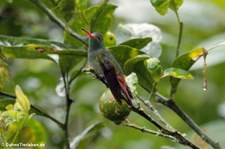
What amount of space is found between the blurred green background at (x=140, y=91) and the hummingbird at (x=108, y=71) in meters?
0.67

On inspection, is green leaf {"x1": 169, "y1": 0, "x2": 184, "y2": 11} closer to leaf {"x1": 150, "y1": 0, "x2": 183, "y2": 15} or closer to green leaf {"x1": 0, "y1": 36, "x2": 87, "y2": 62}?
leaf {"x1": 150, "y1": 0, "x2": 183, "y2": 15}

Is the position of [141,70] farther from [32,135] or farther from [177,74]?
[32,135]

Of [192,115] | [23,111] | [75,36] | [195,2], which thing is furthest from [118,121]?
[195,2]

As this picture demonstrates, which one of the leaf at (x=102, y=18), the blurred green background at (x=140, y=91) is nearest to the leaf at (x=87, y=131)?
the blurred green background at (x=140, y=91)

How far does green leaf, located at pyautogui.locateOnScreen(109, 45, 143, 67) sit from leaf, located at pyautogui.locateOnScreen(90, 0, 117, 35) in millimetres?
178

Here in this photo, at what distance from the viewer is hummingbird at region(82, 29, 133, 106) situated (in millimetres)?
1258

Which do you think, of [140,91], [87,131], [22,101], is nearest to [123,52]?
[22,101]

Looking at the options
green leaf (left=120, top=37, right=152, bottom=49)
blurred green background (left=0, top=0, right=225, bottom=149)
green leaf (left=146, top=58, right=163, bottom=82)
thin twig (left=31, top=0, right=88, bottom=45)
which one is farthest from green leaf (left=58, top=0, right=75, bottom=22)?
blurred green background (left=0, top=0, right=225, bottom=149)

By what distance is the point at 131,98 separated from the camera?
51.0 inches

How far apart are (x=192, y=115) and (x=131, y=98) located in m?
1.48

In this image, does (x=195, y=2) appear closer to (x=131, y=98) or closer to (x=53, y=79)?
(x=53, y=79)

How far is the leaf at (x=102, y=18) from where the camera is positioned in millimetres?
1601

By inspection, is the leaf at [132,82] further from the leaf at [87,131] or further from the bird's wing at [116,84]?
the leaf at [87,131]

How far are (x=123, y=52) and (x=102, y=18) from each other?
20cm
